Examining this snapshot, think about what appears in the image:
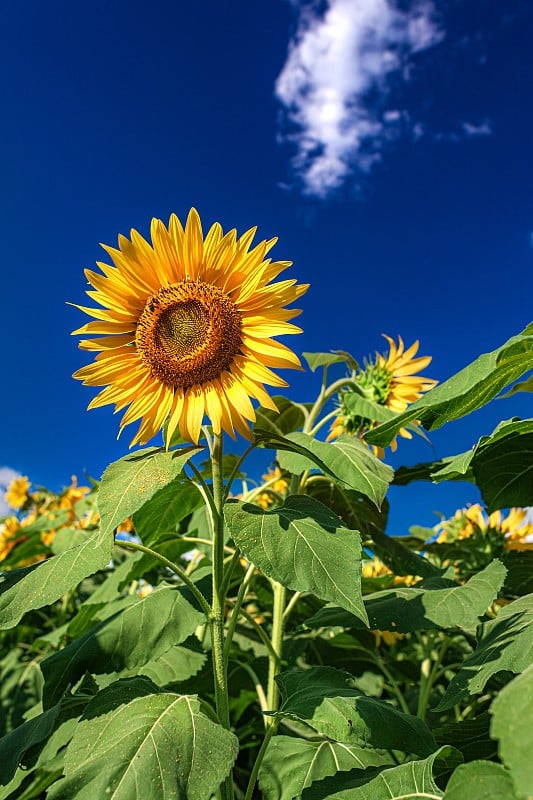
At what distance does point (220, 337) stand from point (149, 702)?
76 cm

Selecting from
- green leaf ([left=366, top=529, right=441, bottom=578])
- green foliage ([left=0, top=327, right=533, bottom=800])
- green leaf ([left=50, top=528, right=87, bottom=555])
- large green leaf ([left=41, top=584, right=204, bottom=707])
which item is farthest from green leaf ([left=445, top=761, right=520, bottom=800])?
green leaf ([left=50, top=528, right=87, bottom=555])

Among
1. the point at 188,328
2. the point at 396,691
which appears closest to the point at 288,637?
A: the point at 396,691

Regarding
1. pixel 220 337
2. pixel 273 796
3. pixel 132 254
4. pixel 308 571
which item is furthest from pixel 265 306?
pixel 273 796

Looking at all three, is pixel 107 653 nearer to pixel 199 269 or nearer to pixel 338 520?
pixel 338 520

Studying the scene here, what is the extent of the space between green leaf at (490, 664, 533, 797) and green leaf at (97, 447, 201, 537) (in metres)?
0.67

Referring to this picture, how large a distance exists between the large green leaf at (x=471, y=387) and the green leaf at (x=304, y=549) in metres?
0.28

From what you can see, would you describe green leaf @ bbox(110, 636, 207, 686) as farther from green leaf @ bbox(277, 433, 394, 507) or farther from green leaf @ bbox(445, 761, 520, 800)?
green leaf @ bbox(445, 761, 520, 800)

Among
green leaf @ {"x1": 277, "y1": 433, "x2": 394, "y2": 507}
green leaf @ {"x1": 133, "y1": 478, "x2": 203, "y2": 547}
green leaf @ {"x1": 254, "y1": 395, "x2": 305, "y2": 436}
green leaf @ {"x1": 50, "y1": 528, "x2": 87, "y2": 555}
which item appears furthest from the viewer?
green leaf @ {"x1": 50, "y1": 528, "x2": 87, "y2": 555}

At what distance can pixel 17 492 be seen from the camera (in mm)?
5176

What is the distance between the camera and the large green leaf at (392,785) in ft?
3.18

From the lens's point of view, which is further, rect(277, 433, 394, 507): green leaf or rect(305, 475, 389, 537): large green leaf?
rect(305, 475, 389, 537): large green leaf

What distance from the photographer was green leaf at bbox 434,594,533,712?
3.47 ft

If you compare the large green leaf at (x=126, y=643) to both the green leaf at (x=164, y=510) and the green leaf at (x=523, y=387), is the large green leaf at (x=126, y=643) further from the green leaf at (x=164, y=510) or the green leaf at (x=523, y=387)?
the green leaf at (x=523, y=387)

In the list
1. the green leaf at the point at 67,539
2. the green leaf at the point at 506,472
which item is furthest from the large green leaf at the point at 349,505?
the green leaf at the point at 67,539
